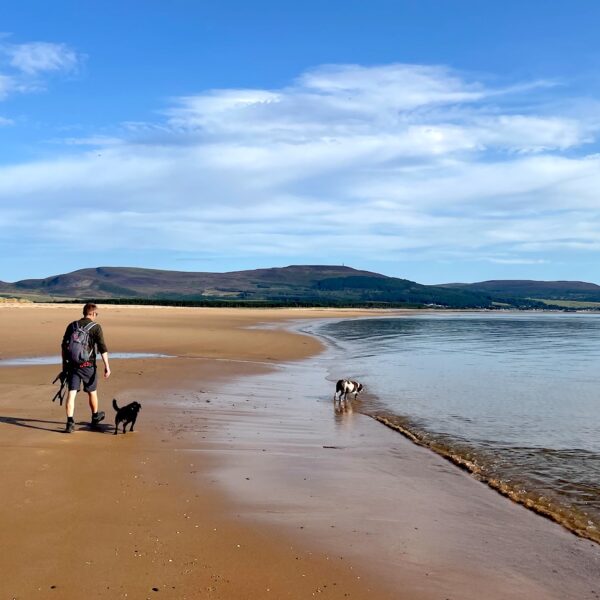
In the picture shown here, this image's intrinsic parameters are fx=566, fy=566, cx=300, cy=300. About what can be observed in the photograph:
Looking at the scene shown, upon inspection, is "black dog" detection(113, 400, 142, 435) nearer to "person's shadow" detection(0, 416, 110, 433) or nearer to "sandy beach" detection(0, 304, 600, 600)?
"sandy beach" detection(0, 304, 600, 600)

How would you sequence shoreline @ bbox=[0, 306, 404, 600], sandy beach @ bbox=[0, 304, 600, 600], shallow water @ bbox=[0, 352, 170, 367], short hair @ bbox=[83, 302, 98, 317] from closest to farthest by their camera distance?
shoreline @ bbox=[0, 306, 404, 600]
sandy beach @ bbox=[0, 304, 600, 600]
short hair @ bbox=[83, 302, 98, 317]
shallow water @ bbox=[0, 352, 170, 367]

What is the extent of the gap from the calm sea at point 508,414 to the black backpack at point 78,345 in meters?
6.14

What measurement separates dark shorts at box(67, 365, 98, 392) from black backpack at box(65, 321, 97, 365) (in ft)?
0.54

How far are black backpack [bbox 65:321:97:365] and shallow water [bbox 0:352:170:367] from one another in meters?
10.1

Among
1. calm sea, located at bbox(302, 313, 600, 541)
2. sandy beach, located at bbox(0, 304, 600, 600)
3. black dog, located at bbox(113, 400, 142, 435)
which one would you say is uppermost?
black dog, located at bbox(113, 400, 142, 435)

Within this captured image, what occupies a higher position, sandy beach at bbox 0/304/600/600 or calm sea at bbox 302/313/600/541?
sandy beach at bbox 0/304/600/600

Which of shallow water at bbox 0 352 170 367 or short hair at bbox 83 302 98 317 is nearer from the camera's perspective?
short hair at bbox 83 302 98 317

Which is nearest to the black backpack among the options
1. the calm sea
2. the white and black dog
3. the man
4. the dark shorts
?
the man

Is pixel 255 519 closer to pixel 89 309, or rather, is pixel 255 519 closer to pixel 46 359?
pixel 89 309

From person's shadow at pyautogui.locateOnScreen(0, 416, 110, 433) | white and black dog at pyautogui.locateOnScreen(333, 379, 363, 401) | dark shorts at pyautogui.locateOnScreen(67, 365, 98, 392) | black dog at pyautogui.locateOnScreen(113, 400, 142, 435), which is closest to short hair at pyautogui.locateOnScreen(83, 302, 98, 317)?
dark shorts at pyautogui.locateOnScreen(67, 365, 98, 392)

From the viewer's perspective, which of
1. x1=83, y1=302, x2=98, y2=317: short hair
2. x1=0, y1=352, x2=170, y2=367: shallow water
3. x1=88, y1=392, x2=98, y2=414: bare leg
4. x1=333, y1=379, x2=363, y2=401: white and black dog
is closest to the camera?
x1=83, y1=302, x2=98, y2=317: short hair

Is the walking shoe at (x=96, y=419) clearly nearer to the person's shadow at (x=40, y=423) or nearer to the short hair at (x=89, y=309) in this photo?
the person's shadow at (x=40, y=423)

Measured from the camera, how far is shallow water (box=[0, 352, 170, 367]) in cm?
1870

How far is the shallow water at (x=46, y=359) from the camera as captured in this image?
18703 mm
